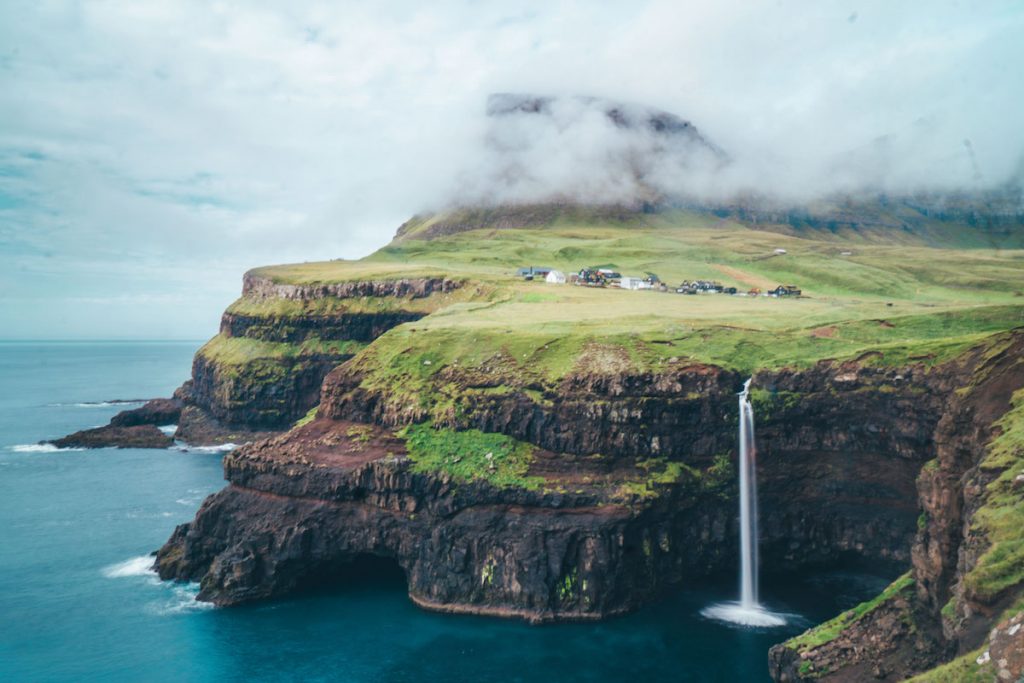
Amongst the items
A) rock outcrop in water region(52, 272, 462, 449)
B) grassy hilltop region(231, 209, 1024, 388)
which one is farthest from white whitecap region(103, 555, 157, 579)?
rock outcrop in water region(52, 272, 462, 449)

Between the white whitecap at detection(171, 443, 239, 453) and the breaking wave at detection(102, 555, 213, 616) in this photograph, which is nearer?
the breaking wave at detection(102, 555, 213, 616)

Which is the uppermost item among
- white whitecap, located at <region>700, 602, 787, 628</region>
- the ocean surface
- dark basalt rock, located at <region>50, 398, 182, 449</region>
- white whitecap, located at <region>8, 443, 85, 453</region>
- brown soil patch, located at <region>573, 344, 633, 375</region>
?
brown soil patch, located at <region>573, 344, 633, 375</region>

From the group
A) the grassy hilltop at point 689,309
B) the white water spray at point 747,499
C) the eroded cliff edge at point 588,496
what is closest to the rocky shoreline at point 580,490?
the eroded cliff edge at point 588,496

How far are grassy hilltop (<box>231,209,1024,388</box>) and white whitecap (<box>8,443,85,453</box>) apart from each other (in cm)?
4434

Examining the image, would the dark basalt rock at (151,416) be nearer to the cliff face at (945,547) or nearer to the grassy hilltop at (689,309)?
the grassy hilltop at (689,309)

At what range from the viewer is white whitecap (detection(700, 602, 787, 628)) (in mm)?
59219

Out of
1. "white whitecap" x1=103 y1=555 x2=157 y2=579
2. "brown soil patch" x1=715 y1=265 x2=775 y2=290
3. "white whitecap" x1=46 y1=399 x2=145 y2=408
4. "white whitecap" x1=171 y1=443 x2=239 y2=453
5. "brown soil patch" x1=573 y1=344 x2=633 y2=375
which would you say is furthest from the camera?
"white whitecap" x1=46 y1=399 x2=145 y2=408

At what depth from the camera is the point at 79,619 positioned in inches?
2446

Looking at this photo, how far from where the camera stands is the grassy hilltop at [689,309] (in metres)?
71.1

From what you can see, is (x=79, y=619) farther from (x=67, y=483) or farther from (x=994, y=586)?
(x=994, y=586)

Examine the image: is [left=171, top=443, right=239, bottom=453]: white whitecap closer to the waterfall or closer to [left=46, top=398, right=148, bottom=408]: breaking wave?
[left=46, top=398, right=148, bottom=408]: breaking wave

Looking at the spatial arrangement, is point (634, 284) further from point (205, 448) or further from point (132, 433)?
point (132, 433)

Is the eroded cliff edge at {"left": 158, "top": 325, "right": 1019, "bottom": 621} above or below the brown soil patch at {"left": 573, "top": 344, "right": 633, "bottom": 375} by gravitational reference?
below

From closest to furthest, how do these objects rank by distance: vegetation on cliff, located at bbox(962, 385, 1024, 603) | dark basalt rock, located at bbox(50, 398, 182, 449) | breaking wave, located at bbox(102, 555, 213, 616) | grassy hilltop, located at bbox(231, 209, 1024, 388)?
vegetation on cliff, located at bbox(962, 385, 1024, 603)
breaking wave, located at bbox(102, 555, 213, 616)
grassy hilltop, located at bbox(231, 209, 1024, 388)
dark basalt rock, located at bbox(50, 398, 182, 449)
